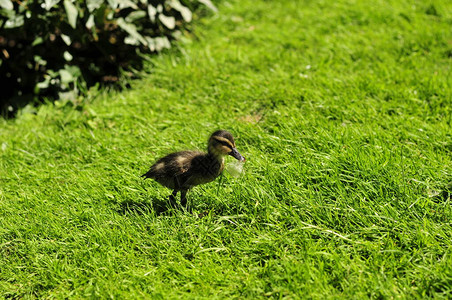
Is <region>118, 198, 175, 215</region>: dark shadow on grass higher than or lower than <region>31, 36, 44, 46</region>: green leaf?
lower

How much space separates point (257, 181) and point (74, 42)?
13.0 ft

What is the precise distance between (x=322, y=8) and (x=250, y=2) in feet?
4.49

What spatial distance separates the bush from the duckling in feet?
9.78

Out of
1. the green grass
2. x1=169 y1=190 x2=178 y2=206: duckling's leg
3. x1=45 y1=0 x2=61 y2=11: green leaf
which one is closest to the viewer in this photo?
the green grass

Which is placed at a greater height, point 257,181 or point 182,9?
point 182,9

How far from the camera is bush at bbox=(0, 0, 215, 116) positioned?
19.9ft

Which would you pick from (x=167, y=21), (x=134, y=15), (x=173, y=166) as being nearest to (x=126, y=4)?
(x=134, y=15)

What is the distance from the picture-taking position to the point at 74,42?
667 centimetres

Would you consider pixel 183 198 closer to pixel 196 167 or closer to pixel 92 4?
pixel 196 167

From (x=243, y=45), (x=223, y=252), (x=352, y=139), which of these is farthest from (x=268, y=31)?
(x=223, y=252)

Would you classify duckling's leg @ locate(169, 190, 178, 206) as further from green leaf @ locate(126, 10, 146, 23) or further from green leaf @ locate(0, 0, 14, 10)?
green leaf @ locate(126, 10, 146, 23)

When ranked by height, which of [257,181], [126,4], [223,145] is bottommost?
[257,181]

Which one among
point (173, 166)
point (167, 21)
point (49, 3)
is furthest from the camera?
point (167, 21)

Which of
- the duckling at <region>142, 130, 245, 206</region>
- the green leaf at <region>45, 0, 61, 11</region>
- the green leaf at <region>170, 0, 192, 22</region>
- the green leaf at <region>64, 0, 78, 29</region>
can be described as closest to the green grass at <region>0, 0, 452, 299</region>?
the duckling at <region>142, 130, 245, 206</region>
